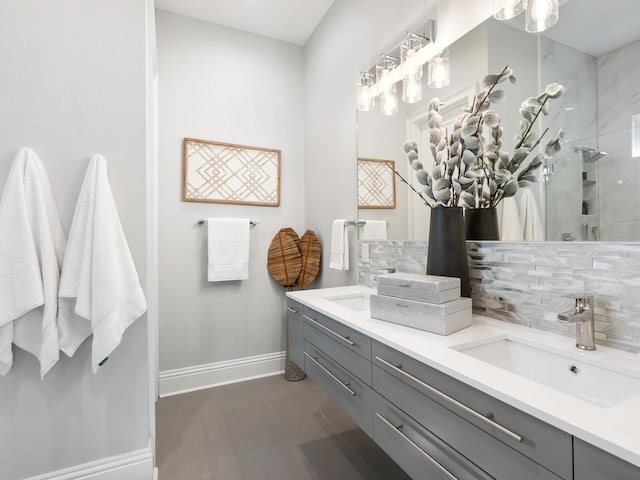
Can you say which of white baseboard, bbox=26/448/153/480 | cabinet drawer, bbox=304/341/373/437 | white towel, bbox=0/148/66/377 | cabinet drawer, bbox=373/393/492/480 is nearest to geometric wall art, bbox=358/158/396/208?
cabinet drawer, bbox=304/341/373/437

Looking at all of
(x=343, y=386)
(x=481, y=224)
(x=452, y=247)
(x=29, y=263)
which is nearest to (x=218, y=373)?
(x=343, y=386)

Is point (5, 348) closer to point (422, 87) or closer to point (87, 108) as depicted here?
point (87, 108)

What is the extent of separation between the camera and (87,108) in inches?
55.9

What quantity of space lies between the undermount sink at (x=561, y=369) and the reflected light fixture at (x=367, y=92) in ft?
5.13

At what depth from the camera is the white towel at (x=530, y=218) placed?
1.17 metres

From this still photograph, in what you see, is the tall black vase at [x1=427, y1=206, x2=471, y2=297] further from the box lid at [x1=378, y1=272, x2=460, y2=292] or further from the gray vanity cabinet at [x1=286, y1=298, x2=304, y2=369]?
the gray vanity cabinet at [x1=286, y1=298, x2=304, y2=369]

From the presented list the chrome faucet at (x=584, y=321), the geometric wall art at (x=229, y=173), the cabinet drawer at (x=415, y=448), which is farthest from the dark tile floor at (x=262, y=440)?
the geometric wall art at (x=229, y=173)

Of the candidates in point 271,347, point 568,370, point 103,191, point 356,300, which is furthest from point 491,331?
point 271,347

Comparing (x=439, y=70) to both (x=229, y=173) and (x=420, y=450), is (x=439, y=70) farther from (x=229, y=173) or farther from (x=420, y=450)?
(x=229, y=173)

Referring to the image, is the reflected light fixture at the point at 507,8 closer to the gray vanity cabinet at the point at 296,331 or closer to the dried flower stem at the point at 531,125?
the dried flower stem at the point at 531,125

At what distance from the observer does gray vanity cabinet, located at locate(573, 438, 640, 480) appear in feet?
1.71

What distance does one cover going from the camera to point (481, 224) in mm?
1376

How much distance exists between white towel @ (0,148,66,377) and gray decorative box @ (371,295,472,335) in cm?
133

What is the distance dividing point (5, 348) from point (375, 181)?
6.33 feet
